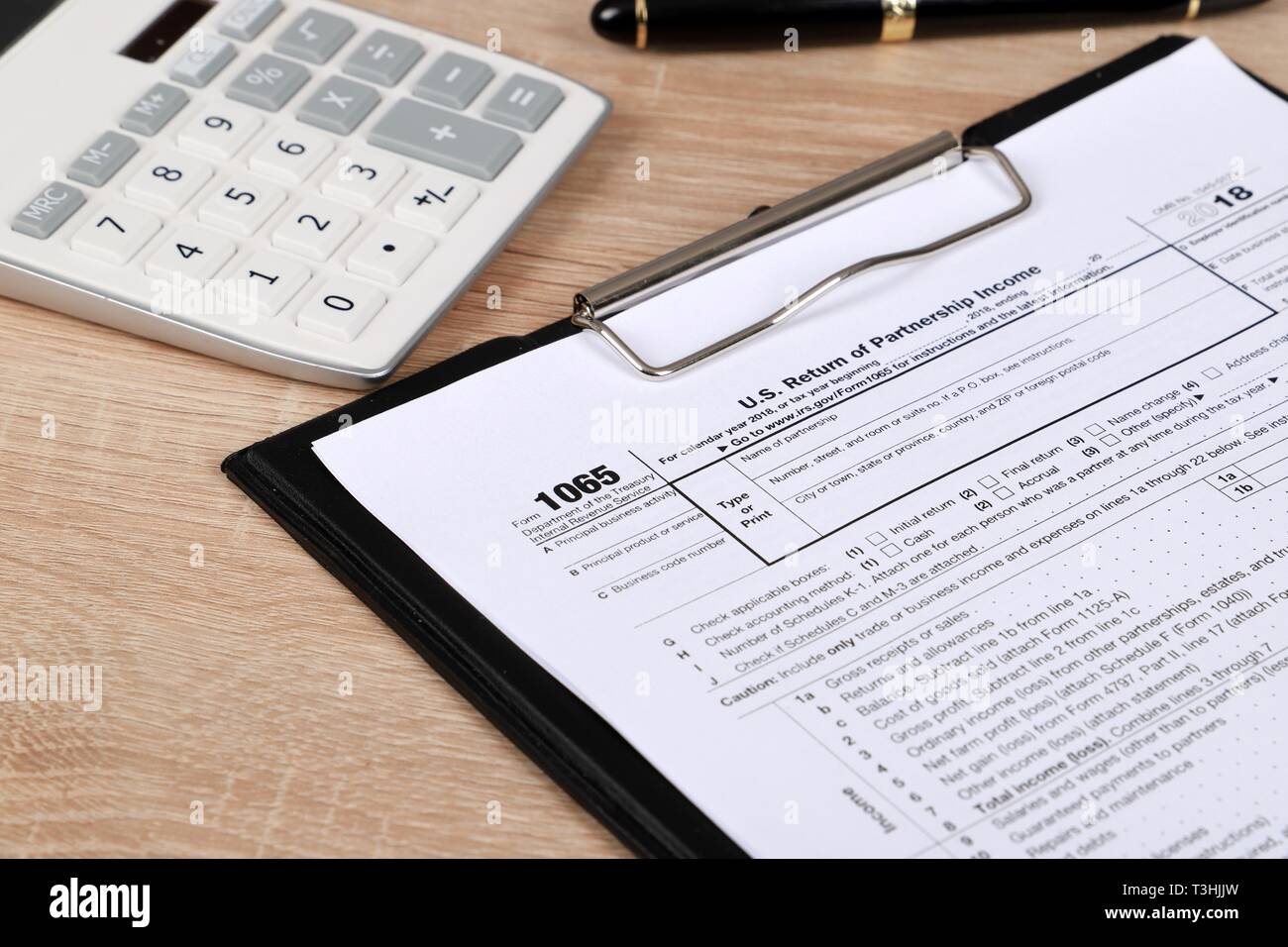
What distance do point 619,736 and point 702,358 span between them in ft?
0.49

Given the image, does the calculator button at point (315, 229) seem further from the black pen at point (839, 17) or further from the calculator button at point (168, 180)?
the black pen at point (839, 17)

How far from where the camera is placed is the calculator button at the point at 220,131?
1.59ft

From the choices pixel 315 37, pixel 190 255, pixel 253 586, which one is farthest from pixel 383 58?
pixel 253 586

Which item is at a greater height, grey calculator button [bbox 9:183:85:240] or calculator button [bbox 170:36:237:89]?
calculator button [bbox 170:36:237:89]

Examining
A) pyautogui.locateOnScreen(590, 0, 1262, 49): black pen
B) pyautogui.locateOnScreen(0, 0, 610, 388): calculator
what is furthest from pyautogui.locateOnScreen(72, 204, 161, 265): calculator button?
pyautogui.locateOnScreen(590, 0, 1262, 49): black pen

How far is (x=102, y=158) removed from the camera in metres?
0.47

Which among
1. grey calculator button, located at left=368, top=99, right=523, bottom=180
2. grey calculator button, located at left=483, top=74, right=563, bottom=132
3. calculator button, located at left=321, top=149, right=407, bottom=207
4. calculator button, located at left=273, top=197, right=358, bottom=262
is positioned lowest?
calculator button, located at left=273, top=197, right=358, bottom=262

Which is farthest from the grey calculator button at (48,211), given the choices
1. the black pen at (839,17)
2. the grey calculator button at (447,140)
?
the black pen at (839,17)

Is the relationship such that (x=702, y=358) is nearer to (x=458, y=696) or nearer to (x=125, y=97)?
(x=458, y=696)

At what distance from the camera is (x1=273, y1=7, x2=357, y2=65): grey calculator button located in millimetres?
528

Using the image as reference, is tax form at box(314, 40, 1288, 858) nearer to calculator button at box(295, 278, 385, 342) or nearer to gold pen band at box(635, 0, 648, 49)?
calculator button at box(295, 278, 385, 342)

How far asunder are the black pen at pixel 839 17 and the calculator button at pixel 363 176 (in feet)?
0.48

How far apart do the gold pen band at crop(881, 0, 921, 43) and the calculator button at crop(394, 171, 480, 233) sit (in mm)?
215

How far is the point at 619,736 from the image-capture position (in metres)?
0.33
